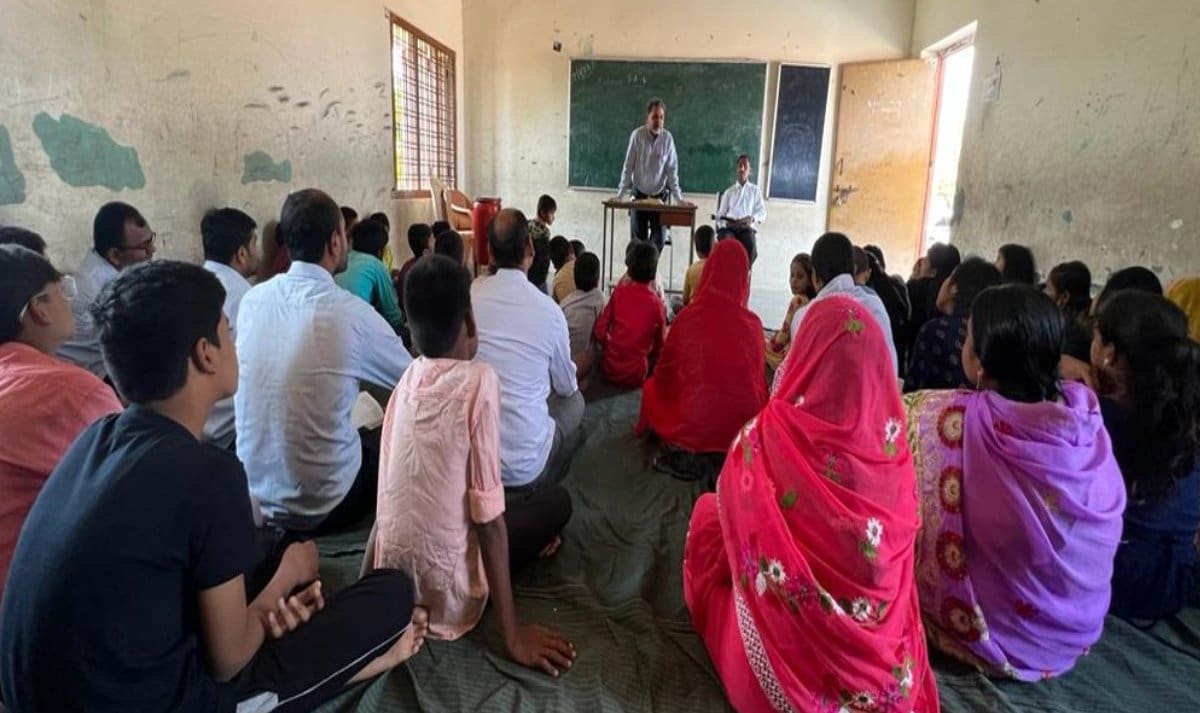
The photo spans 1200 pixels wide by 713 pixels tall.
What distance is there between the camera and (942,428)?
5.00 feet

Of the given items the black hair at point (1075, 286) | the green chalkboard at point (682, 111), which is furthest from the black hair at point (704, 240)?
the black hair at point (1075, 286)

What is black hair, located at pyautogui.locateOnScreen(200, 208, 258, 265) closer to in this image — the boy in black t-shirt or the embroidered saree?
the boy in black t-shirt

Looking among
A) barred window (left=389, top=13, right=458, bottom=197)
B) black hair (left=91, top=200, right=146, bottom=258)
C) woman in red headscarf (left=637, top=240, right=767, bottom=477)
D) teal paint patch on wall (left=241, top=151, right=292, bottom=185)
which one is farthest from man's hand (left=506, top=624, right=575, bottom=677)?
barred window (left=389, top=13, right=458, bottom=197)

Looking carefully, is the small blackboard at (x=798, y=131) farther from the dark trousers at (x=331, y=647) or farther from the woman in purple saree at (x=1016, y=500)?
the dark trousers at (x=331, y=647)

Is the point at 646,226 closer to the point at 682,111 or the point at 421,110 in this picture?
the point at 682,111

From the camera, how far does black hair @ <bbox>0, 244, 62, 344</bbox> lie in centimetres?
131

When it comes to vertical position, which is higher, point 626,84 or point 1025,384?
point 626,84

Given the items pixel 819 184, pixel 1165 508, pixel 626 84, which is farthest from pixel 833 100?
→ pixel 1165 508

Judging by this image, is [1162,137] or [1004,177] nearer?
[1162,137]

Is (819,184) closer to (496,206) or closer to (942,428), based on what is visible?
(496,206)

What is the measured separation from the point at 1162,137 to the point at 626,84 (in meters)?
5.02

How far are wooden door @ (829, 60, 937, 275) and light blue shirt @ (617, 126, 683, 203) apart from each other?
1944mm

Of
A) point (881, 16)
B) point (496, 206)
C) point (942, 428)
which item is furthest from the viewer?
point (881, 16)

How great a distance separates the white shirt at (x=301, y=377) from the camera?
1.77 metres
